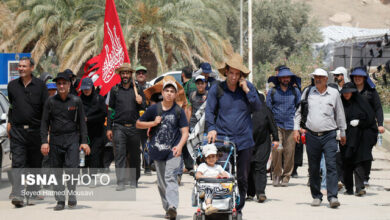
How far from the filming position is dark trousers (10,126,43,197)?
10.4 m

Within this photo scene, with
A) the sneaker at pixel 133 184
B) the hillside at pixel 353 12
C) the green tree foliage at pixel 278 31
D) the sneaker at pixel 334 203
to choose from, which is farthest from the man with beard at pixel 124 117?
the hillside at pixel 353 12

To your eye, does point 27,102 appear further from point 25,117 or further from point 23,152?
point 23,152

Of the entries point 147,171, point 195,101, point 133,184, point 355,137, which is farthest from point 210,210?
point 147,171

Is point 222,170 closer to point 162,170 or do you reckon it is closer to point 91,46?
point 162,170

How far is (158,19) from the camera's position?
95.1ft

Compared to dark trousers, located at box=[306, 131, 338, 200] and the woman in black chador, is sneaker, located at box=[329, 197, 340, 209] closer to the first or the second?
dark trousers, located at box=[306, 131, 338, 200]

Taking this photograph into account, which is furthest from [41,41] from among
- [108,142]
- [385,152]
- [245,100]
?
[245,100]

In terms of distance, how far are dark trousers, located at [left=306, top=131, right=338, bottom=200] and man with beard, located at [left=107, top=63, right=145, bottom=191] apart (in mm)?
3129

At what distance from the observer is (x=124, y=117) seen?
494 inches

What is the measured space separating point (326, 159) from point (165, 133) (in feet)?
8.28

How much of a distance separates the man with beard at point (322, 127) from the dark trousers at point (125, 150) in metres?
3.11

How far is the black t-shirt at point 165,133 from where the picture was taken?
30.9 ft

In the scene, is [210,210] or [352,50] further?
[352,50]

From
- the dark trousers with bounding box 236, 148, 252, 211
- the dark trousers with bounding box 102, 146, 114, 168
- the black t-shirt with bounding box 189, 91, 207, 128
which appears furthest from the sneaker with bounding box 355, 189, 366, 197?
the dark trousers with bounding box 102, 146, 114, 168
